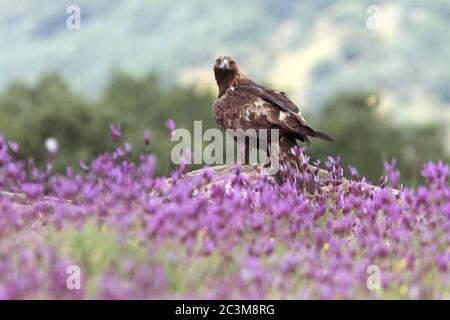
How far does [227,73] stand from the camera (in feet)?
39.8

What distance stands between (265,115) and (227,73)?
217 cm

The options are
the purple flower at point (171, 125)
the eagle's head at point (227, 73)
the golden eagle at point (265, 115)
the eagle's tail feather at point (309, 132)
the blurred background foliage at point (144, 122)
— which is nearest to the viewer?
the purple flower at point (171, 125)

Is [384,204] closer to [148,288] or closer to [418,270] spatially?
[418,270]

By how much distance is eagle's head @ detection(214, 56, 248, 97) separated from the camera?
1198 cm

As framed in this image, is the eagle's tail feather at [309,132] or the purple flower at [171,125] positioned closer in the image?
the purple flower at [171,125]

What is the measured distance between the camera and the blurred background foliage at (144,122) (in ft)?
160

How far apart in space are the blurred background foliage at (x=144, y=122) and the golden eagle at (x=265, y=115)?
30.9 metres

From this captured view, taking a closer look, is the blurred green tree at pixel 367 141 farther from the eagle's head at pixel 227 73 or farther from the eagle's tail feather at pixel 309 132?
the eagle's tail feather at pixel 309 132

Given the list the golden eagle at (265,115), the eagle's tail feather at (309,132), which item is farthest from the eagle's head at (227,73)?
the eagle's tail feather at (309,132)

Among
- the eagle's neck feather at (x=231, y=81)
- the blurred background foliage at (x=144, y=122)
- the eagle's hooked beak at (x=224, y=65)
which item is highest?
the blurred background foliage at (x=144, y=122)

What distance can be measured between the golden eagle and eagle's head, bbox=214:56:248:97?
762mm

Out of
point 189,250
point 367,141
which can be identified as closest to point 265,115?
point 189,250

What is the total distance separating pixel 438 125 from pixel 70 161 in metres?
47.2
